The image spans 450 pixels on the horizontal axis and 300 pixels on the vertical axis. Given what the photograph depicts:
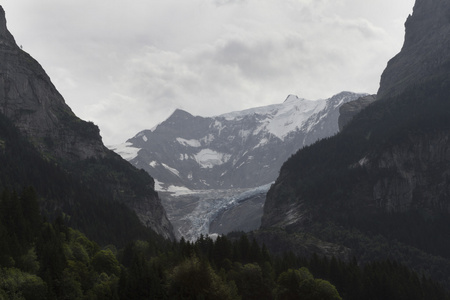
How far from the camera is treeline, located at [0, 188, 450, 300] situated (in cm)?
10550

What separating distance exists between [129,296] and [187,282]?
38.0 ft

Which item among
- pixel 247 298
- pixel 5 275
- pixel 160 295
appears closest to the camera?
pixel 5 275

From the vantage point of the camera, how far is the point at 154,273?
111 meters

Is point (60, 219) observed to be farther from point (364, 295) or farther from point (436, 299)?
point (436, 299)

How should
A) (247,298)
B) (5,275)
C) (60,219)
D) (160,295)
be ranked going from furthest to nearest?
1. (60,219)
2. (247,298)
3. (160,295)
4. (5,275)

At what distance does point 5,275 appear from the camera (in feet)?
323

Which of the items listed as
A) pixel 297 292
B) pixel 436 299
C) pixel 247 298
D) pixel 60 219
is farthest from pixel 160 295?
pixel 436 299

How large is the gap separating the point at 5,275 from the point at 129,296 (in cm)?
2314

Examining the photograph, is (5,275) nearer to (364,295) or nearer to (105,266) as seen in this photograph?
(105,266)

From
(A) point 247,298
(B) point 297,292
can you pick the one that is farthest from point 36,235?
(B) point 297,292

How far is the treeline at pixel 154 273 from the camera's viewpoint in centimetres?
10550

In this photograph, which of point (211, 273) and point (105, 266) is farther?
point (105, 266)

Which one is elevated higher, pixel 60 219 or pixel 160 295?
pixel 60 219

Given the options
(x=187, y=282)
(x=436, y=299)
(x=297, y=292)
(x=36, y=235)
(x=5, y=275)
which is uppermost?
(x=36, y=235)
